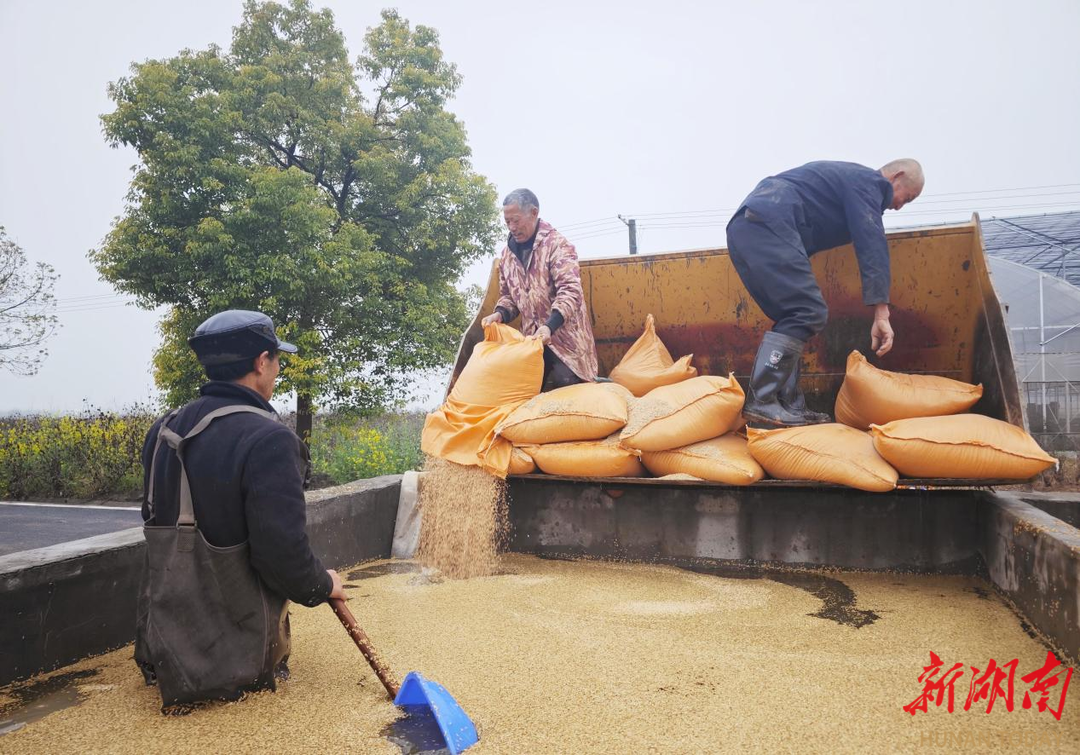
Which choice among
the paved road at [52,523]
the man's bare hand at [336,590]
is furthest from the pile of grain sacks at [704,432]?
the paved road at [52,523]

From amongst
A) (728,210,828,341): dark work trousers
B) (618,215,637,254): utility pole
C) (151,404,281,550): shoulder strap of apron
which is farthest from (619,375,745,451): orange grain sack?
(618,215,637,254): utility pole

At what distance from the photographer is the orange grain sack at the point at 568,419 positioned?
3.12 m

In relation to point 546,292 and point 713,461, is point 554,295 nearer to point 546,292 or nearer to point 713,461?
point 546,292

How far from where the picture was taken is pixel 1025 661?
78.0 inches

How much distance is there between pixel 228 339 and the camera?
71.2 inches

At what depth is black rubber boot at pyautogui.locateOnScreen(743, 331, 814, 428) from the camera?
121 inches

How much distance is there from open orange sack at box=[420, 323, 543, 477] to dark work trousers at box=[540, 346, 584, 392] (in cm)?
23

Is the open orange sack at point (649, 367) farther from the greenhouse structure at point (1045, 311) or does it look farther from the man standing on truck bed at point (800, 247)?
the greenhouse structure at point (1045, 311)

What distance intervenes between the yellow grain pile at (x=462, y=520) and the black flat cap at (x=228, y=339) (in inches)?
60.4

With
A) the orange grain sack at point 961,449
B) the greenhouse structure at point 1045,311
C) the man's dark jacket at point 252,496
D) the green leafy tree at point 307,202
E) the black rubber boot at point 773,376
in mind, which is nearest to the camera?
the man's dark jacket at point 252,496

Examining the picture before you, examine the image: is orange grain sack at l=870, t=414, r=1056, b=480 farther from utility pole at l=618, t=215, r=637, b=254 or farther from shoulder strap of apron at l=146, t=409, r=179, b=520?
utility pole at l=618, t=215, r=637, b=254

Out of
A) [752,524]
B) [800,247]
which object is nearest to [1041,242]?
[800,247]

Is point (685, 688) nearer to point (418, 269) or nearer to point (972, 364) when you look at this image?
point (972, 364)

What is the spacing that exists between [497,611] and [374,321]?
832 cm
